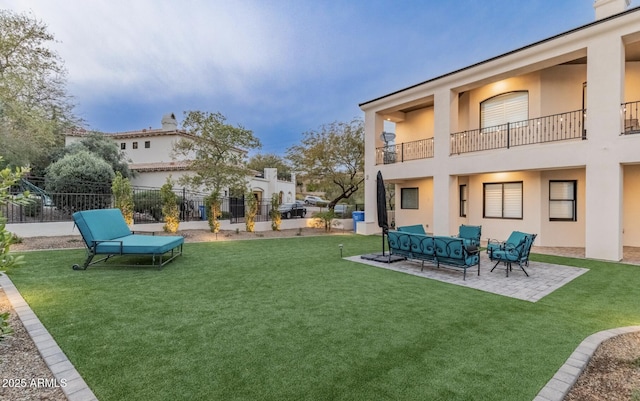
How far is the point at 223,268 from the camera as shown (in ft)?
24.6

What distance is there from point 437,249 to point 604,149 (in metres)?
6.18

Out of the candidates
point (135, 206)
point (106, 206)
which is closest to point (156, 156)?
point (135, 206)

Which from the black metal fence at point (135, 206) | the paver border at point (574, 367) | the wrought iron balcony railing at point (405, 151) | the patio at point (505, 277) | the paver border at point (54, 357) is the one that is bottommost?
the patio at point (505, 277)

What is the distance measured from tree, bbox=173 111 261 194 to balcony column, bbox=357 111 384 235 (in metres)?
5.81

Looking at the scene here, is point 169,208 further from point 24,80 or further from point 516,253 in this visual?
point 516,253

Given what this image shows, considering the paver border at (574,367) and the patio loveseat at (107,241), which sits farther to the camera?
the patio loveseat at (107,241)

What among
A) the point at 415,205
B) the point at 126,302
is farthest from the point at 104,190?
the point at 415,205

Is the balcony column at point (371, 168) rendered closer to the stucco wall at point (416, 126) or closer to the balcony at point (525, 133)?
the stucco wall at point (416, 126)

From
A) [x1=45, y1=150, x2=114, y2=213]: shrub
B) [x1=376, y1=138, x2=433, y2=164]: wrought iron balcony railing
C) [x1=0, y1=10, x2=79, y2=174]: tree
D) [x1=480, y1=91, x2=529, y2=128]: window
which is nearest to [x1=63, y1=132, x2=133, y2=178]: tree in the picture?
[x1=0, y1=10, x2=79, y2=174]: tree

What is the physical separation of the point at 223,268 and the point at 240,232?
783 centimetres

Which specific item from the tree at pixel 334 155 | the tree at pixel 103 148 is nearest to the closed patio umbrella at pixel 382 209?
the tree at pixel 334 155

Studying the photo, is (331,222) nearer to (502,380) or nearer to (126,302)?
(126,302)

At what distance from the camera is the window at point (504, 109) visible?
39.0 feet

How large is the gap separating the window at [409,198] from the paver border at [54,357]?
1525 cm
